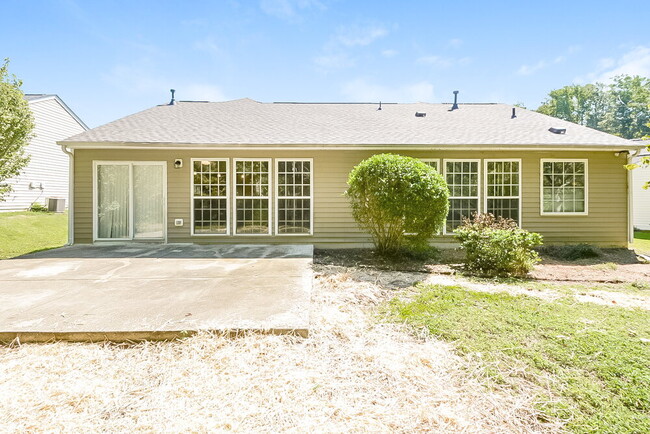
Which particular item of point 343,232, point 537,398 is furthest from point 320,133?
point 537,398

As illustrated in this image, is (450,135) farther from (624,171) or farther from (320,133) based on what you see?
(624,171)

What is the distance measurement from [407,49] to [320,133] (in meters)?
7.25

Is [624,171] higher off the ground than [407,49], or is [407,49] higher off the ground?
[407,49]

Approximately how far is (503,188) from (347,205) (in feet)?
13.2

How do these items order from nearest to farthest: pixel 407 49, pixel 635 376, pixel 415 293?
1. pixel 635 376
2. pixel 415 293
3. pixel 407 49

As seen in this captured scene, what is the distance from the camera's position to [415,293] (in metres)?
4.13

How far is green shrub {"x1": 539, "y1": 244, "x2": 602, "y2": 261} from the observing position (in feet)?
22.5

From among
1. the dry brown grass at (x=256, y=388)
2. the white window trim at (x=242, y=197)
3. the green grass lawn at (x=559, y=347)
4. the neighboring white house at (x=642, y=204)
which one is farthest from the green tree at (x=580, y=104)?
the dry brown grass at (x=256, y=388)

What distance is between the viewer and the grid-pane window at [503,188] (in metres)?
7.80

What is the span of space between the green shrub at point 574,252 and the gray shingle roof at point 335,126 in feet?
8.04

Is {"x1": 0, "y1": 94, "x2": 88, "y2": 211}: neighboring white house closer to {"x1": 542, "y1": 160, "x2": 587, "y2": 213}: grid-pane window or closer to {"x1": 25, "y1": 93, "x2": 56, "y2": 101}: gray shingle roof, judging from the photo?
{"x1": 25, "y1": 93, "x2": 56, "y2": 101}: gray shingle roof

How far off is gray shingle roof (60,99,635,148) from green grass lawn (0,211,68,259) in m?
3.57

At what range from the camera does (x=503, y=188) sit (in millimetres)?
7820

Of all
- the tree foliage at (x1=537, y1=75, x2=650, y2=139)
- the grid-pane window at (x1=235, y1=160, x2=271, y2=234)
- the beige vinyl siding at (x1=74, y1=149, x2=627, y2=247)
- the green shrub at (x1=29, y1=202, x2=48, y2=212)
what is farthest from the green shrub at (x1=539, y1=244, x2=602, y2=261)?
the tree foliage at (x1=537, y1=75, x2=650, y2=139)
